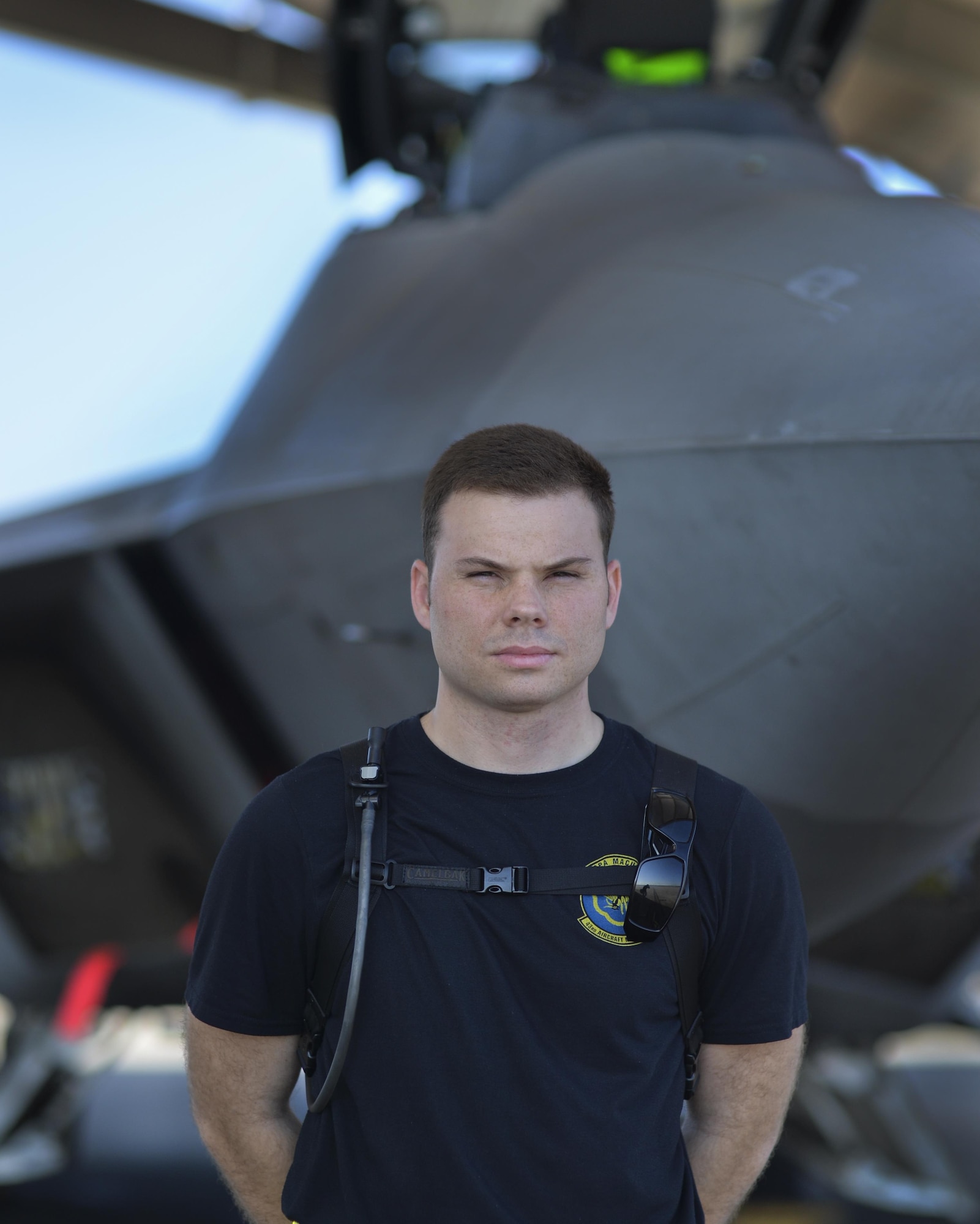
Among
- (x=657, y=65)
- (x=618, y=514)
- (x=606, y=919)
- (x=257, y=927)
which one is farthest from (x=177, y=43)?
(x=606, y=919)

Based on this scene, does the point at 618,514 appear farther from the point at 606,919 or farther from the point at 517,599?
the point at 606,919

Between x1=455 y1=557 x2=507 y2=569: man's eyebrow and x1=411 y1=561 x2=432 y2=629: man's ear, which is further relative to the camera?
x1=411 y1=561 x2=432 y2=629: man's ear

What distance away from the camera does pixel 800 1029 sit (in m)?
1.45

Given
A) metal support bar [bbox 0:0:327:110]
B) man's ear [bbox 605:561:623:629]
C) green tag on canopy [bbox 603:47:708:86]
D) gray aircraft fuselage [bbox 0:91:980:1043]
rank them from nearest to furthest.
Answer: man's ear [bbox 605:561:623:629], gray aircraft fuselage [bbox 0:91:980:1043], green tag on canopy [bbox 603:47:708:86], metal support bar [bbox 0:0:327:110]

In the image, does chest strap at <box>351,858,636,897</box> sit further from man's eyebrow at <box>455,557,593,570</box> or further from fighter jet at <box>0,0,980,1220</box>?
fighter jet at <box>0,0,980,1220</box>

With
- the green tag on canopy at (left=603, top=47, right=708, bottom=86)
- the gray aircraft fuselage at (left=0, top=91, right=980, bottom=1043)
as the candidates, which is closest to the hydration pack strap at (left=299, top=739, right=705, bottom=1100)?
the gray aircraft fuselage at (left=0, top=91, right=980, bottom=1043)

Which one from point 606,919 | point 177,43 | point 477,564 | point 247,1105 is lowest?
point 177,43

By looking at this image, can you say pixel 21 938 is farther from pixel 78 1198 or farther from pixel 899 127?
pixel 899 127

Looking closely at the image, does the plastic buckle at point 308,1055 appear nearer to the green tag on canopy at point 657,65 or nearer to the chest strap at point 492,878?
the chest strap at point 492,878

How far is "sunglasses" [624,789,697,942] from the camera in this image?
1280mm

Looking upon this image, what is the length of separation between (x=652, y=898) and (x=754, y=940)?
17 centimetres

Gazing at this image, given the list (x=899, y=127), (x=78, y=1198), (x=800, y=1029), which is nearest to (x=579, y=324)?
(x=800, y=1029)

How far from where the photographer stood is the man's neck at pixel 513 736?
1.36 metres

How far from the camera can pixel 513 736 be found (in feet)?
4.47
